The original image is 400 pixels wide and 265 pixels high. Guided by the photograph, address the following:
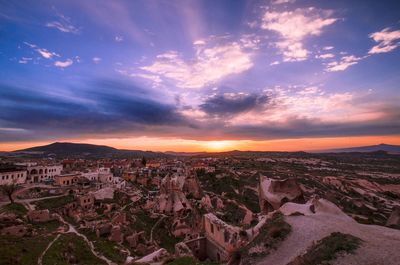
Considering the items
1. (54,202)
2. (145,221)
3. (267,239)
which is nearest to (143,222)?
(145,221)

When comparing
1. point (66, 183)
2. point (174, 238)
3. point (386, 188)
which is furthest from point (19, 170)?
point (386, 188)

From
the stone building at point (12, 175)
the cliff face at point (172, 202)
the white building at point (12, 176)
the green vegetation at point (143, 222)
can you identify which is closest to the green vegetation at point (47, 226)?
the green vegetation at point (143, 222)

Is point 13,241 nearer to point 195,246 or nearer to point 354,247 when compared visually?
point 195,246

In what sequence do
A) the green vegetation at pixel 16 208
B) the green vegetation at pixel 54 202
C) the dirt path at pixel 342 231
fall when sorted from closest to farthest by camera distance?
1. the dirt path at pixel 342 231
2. the green vegetation at pixel 16 208
3. the green vegetation at pixel 54 202

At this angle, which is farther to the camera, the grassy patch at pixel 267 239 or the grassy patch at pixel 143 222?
the grassy patch at pixel 143 222

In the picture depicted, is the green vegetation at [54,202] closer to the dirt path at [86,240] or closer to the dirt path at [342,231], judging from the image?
the dirt path at [86,240]

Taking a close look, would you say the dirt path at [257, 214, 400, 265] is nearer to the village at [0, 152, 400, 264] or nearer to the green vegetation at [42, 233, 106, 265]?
the village at [0, 152, 400, 264]

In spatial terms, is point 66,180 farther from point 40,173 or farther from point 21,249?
point 21,249

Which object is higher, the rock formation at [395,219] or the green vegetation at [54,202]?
the rock formation at [395,219]
